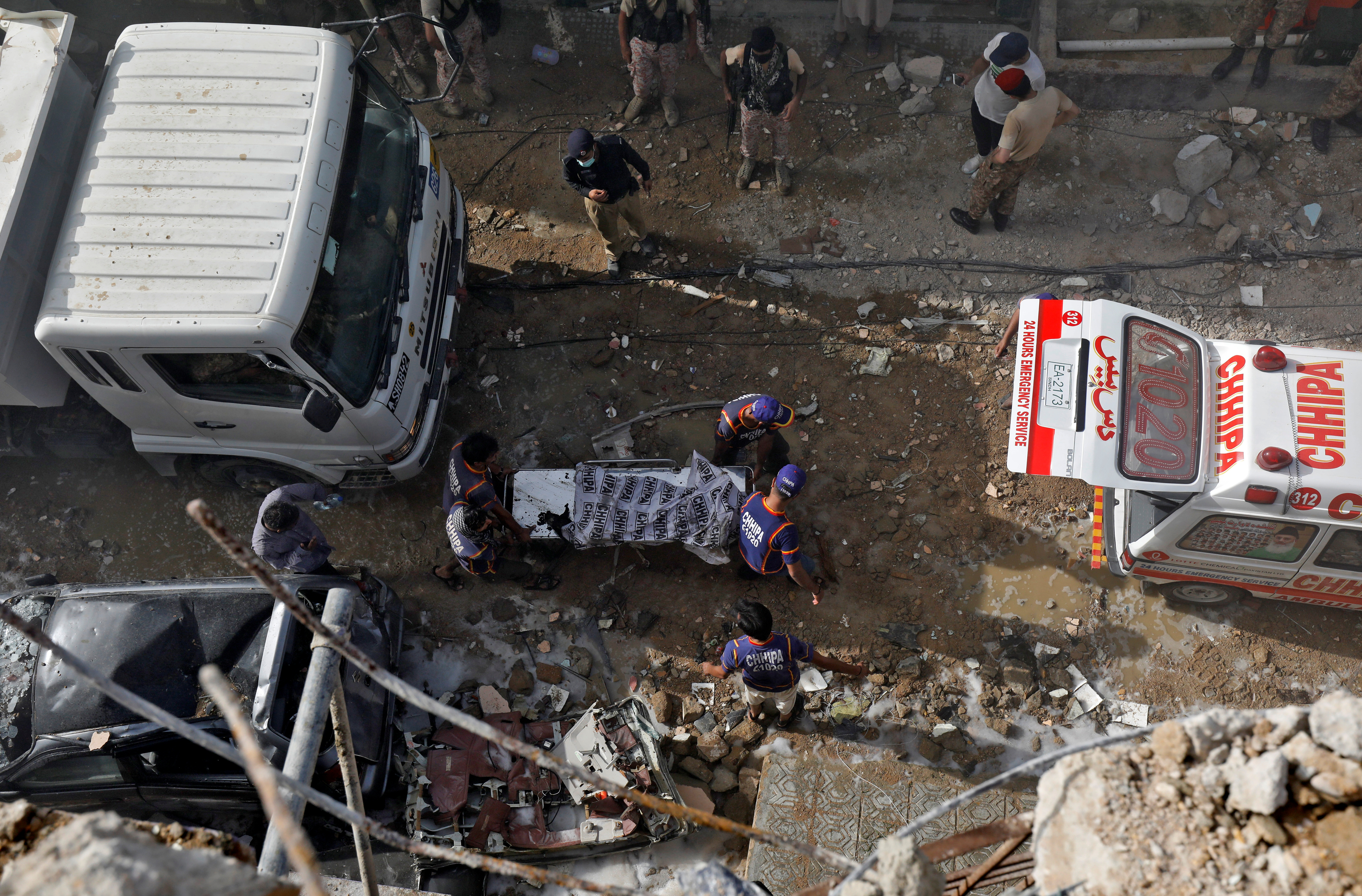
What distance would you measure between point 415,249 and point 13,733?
381 centimetres

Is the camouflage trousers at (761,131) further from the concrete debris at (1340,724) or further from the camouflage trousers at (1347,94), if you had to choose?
the concrete debris at (1340,724)

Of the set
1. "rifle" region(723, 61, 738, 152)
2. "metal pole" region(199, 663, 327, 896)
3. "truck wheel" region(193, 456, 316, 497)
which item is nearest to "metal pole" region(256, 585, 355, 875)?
"metal pole" region(199, 663, 327, 896)

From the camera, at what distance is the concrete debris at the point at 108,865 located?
5.90ft

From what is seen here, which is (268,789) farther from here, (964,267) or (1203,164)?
(1203,164)

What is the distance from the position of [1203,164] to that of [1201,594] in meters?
4.18

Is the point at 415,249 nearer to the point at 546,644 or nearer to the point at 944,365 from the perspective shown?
the point at 546,644

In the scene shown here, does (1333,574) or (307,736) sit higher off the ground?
(307,736)

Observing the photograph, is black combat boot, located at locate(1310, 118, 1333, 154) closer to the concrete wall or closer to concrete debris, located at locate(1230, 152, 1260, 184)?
the concrete wall

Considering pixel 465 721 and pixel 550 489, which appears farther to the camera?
pixel 550 489

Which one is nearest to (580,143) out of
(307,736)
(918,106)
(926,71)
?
(918,106)

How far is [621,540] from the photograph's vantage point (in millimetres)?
5754

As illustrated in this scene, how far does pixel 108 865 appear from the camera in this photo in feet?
5.97

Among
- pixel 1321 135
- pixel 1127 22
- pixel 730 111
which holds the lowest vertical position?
pixel 730 111

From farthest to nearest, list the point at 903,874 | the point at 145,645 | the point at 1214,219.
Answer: the point at 1214,219
the point at 145,645
the point at 903,874
